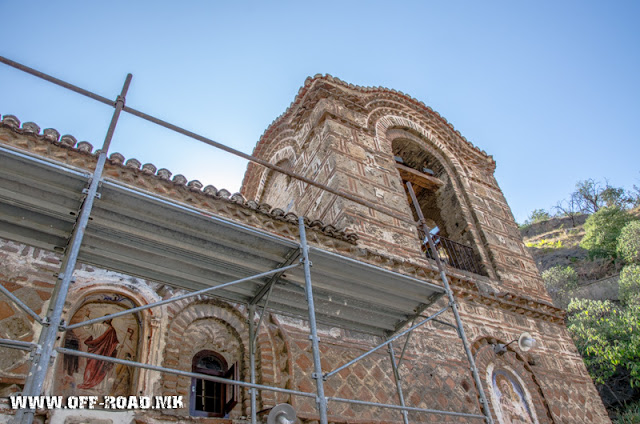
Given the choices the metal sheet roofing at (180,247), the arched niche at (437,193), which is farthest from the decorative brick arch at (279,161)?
the metal sheet roofing at (180,247)

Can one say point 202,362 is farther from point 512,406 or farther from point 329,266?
point 512,406

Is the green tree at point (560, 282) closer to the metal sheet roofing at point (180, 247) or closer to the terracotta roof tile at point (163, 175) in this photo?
the terracotta roof tile at point (163, 175)

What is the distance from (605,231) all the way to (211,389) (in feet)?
65.6

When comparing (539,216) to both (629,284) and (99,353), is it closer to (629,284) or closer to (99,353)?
(629,284)

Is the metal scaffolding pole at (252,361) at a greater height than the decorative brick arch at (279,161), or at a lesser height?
lesser

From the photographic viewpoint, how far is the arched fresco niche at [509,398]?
18.9 ft

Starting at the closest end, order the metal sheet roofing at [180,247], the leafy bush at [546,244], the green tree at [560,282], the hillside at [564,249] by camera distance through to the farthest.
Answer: the metal sheet roofing at [180,247]
the green tree at [560,282]
the hillside at [564,249]
the leafy bush at [546,244]

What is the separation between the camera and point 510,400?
595cm

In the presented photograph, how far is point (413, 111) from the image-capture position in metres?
9.68

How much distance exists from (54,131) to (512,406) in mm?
6125

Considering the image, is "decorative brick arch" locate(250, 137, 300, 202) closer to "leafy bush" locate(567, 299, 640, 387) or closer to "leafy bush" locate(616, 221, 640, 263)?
"leafy bush" locate(567, 299, 640, 387)

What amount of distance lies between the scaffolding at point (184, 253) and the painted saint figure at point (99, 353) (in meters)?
0.36

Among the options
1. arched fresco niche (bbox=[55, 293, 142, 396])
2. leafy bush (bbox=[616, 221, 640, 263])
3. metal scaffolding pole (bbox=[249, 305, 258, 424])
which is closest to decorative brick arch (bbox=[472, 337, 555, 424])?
metal scaffolding pole (bbox=[249, 305, 258, 424])

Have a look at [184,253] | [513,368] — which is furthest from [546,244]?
[184,253]
